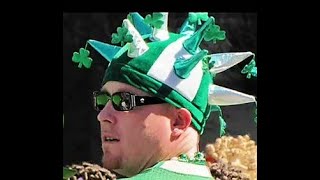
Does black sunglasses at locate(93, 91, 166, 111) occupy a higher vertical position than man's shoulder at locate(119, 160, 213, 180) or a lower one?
higher

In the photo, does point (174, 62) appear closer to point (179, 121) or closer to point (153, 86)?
point (153, 86)

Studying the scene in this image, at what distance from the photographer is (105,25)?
229 inches

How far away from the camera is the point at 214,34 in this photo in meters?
5.79

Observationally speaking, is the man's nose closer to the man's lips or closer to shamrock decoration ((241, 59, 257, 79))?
the man's lips

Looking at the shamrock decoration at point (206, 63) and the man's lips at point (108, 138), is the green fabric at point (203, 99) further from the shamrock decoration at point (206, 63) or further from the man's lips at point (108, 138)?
the man's lips at point (108, 138)

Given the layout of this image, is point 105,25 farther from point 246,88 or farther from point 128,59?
point 246,88

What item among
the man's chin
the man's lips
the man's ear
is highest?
the man's ear

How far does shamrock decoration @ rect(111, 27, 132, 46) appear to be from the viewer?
579 centimetres

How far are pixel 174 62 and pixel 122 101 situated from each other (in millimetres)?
396

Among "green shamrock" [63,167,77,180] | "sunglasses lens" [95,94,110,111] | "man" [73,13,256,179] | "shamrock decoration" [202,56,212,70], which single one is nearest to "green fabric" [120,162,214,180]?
"man" [73,13,256,179]

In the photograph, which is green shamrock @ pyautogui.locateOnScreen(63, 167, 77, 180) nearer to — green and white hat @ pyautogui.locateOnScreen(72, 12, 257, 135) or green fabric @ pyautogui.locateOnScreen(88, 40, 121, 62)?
green and white hat @ pyautogui.locateOnScreen(72, 12, 257, 135)

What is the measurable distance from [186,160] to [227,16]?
36.3 inches

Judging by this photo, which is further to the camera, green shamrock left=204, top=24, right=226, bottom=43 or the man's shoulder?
green shamrock left=204, top=24, right=226, bottom=43

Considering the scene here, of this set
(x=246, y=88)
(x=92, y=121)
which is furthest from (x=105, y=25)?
(x=246, y=88)
